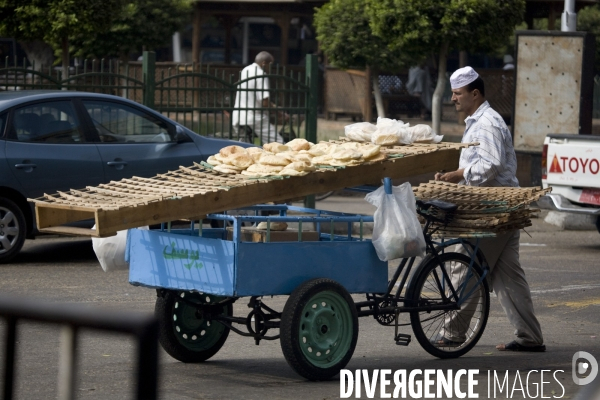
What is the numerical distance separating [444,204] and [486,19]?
11.8 meters

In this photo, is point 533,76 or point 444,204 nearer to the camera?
point 444,204

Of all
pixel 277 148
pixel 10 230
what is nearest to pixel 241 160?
pixel 277 148

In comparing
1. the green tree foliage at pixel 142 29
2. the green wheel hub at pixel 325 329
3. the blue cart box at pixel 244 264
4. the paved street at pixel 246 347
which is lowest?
the paved street at pixel 246 347

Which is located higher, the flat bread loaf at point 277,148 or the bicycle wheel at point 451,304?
the flat bread loaf at point 277,148

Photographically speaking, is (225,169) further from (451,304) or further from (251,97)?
(251,97)

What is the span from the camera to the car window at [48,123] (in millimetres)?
10031

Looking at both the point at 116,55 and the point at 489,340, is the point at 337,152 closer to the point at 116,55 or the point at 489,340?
the point at 489,340

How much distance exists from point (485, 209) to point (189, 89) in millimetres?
7519

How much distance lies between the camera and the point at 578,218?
1426 centimetres

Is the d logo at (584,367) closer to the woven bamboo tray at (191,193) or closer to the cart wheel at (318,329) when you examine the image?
the cart wheel at (318,329)

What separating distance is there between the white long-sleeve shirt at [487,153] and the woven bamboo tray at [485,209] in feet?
0.49

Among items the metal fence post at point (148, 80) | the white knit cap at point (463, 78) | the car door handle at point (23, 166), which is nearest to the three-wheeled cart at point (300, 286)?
the white knit cap at point (463, 78)

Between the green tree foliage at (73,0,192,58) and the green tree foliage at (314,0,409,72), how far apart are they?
218 inches

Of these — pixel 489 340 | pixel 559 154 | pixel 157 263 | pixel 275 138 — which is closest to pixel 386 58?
pixel 275 138
